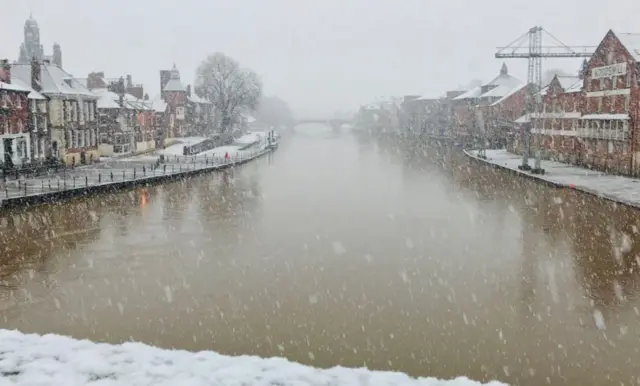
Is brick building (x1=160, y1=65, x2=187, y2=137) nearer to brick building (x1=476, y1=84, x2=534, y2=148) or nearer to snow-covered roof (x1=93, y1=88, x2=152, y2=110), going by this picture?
snow-covered roof (x1=93, y1=88, x2=152, y2=110)

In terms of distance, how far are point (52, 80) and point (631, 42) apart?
44218 millimetres

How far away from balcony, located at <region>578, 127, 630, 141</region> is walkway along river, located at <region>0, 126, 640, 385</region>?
14.4m

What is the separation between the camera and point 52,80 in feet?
163

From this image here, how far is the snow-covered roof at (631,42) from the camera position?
4088cm

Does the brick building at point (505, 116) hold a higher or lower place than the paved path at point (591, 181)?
higher

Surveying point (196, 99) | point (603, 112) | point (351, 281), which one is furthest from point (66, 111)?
point (196, 99)

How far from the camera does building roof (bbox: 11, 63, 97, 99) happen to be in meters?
48.0

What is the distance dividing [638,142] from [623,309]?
30.3m

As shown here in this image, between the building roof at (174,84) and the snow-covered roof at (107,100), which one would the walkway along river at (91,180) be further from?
the building roof at (174,84)

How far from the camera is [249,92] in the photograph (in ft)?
307

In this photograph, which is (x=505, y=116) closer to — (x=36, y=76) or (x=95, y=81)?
(x=95, y=81)

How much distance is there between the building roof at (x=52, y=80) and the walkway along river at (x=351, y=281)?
70.9ft

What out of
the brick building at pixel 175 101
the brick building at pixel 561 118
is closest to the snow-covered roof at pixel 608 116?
the brick building at pixel 561 118

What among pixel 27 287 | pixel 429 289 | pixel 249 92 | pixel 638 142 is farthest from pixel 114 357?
pixel 249 92
